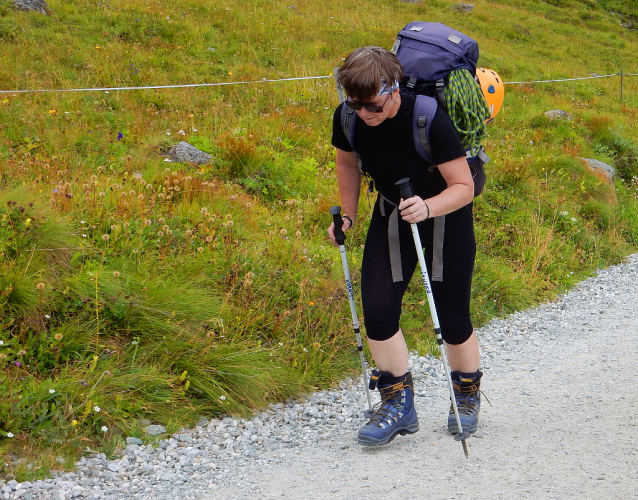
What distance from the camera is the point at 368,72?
3.36m

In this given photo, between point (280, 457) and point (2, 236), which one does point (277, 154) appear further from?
point (280, 457)

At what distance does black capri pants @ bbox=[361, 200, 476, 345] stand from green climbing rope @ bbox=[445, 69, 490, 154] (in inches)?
19.5

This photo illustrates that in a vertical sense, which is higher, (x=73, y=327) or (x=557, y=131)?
(x=73, y=327)

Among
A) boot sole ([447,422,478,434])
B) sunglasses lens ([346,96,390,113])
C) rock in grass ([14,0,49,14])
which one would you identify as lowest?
boot sole ([447,422,478,434])

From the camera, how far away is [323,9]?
20062 mm

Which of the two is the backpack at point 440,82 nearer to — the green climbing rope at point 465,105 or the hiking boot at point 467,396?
the green climbing rope at point 465,105

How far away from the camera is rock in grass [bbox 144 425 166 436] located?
411 centimetres

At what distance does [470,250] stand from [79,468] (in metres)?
2.54

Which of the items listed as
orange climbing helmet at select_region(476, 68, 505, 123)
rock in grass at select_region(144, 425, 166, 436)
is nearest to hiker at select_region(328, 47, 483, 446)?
orange climbing helmet at select_region(476, 68, 505, 123)

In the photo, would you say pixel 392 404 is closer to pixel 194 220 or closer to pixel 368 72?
pixel 368 72

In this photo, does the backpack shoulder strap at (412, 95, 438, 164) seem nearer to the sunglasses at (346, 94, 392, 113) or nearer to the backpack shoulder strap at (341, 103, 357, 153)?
the sunglasses at (346, 94, 392, 113)

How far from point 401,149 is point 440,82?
413mm

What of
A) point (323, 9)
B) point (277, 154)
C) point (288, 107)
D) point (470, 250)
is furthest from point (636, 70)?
point (470, 250)

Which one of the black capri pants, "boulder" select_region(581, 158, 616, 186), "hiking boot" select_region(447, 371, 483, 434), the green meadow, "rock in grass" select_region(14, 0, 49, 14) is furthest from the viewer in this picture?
"rock in grass" select_region(14, 0, 49, 14)
